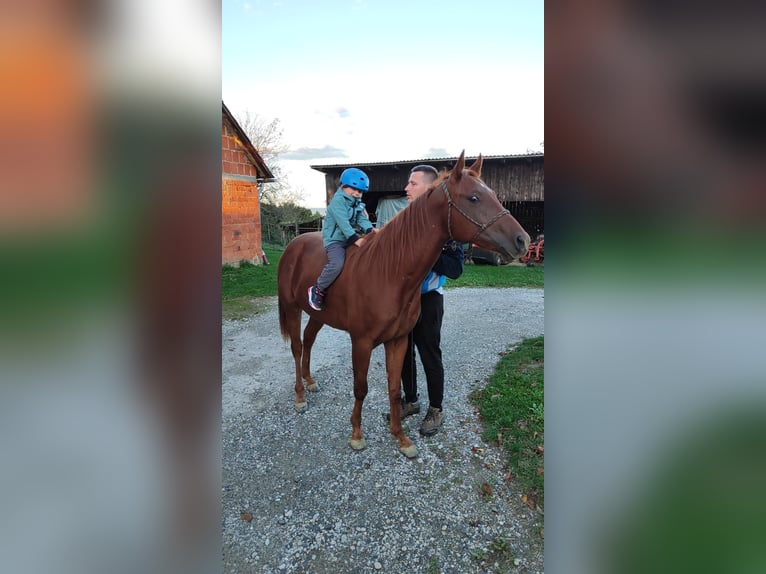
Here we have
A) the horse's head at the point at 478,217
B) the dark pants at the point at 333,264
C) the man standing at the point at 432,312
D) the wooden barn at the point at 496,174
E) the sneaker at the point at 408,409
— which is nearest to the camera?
the horse's head at the point at 478,217

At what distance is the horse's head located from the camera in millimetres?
2602

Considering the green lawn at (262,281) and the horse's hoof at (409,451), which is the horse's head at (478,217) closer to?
the horse's hoof at (409,451)

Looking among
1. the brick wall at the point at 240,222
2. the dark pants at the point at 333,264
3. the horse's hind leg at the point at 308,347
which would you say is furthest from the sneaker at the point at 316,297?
the brick wall at the point at 240,222

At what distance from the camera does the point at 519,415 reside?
4.08 m

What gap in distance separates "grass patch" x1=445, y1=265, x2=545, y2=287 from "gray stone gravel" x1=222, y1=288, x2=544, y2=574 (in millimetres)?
8039

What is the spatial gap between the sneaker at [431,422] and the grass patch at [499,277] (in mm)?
8070

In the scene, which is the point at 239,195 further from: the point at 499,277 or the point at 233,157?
the point at 499,277

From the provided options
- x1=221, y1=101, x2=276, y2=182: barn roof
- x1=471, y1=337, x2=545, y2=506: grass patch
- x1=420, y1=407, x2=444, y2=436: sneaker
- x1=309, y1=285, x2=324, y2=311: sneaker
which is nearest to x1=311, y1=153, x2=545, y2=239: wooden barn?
x1=221, y1=101, x2=276, y2=182: barn roof

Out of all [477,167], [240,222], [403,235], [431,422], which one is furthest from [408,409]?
[240,222]

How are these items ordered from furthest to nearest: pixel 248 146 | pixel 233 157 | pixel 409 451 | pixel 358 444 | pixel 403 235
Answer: pixel 248 146 → pixel 233 157 → pixel 358 444 → pixel 409 451 → pixel 403 235

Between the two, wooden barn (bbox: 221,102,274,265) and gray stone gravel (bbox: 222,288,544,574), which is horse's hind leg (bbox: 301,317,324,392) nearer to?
gray stone gravel (bbox: 222,288,544,574)

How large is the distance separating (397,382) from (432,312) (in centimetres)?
77

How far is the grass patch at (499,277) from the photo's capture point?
13.3 meters
